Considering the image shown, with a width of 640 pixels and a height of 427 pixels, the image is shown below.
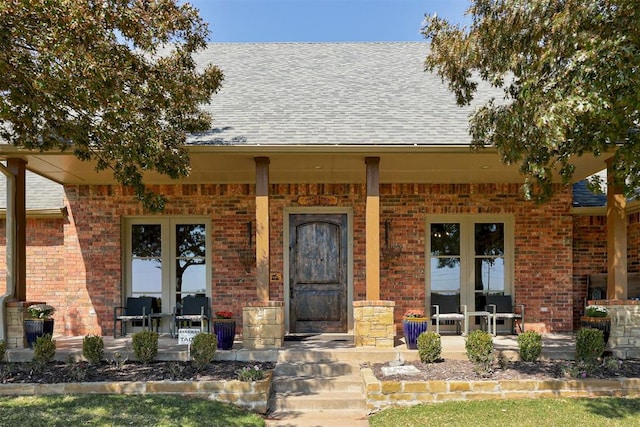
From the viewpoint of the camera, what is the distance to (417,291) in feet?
33.5

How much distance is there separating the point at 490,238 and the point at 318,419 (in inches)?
222

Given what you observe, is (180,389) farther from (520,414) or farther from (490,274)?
(490,274)

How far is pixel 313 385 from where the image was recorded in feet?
22.9

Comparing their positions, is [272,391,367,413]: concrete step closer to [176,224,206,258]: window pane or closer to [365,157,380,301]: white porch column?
[365,157,380,301]: white porch column

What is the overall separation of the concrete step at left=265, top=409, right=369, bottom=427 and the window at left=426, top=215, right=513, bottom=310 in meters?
4.37

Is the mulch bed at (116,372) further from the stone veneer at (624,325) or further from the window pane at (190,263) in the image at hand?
the stone veneer at (624,325)

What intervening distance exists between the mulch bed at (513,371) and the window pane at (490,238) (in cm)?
316

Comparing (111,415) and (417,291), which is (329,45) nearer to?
(417,291)

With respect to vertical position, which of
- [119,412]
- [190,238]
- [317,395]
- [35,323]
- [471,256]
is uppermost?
[190,238]

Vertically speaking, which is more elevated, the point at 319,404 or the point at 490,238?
the point at 490,238

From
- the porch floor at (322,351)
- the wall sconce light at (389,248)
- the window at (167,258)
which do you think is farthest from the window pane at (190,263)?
the wall sconce light at (389,248)

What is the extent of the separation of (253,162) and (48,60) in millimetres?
3776

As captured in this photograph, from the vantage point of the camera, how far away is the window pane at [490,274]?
10.4 metres

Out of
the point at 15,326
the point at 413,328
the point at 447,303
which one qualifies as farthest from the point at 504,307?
the point at 15,326
